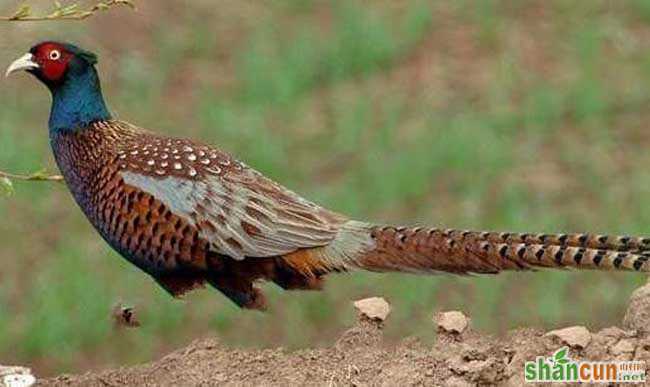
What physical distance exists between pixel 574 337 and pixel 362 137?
250 inches

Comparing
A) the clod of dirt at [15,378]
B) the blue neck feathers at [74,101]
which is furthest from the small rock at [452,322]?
the blue neck feathers at [74,101]

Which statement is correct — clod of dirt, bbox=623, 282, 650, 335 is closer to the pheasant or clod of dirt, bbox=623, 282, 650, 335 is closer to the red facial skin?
the pheasant

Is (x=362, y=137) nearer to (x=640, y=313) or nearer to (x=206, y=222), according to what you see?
(x=206, y=222)

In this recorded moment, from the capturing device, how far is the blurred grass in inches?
378

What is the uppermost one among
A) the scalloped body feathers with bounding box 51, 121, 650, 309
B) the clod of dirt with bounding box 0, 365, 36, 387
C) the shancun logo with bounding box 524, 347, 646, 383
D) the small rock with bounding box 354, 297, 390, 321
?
the scalloped body feathers with bounding box 51, 121, 650, 309

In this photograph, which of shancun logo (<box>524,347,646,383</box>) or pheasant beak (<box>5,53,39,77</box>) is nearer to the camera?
shancun logo (<box>524,347,646,383</box>)

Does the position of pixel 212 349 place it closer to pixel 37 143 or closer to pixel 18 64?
pixel 18 64

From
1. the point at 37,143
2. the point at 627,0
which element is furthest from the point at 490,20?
the point at 37,143

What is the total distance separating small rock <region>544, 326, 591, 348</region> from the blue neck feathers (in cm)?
189

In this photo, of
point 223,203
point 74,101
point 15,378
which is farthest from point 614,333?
point 74,101

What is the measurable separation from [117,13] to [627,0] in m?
4.24

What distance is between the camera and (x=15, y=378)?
5.79m

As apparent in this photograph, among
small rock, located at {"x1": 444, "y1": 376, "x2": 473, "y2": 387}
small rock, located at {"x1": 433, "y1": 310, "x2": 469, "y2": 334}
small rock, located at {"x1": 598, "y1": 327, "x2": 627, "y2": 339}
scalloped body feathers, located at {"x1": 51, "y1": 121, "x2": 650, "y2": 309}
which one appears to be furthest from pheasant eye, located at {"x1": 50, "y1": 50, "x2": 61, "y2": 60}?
small rock, located at {"x1": 598, "y1": 327, "x2": 627, "y2": 339}

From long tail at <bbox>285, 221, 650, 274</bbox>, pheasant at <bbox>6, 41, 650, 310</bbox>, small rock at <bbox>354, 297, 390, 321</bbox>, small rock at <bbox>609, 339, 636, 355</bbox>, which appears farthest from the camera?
pheasant at <bbox>6, 41, 650, 310</bbox>
